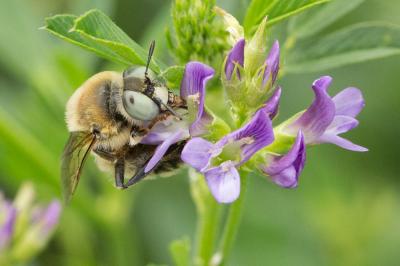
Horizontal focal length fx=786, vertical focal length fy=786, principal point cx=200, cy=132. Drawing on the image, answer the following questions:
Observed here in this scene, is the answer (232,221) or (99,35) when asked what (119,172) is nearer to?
(232,221)

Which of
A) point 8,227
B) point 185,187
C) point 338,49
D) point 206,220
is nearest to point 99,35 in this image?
point 206,220

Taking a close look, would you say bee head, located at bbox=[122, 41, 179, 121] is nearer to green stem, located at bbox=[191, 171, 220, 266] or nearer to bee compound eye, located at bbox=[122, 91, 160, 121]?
bee compound eye, located at bbox=[122, 91, 160, 121]

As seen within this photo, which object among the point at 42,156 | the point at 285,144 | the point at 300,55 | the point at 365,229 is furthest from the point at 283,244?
the point at 285,144

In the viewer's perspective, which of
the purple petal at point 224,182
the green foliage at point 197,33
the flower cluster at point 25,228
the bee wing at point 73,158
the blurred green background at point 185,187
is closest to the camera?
the purple petal at point 224,182

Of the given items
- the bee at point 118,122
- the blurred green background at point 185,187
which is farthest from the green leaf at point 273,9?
the blurred green background at point 185,187

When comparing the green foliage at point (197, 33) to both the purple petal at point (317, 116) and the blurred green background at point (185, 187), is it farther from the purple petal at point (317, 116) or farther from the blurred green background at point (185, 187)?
the blurred green background at point (185, 187)
